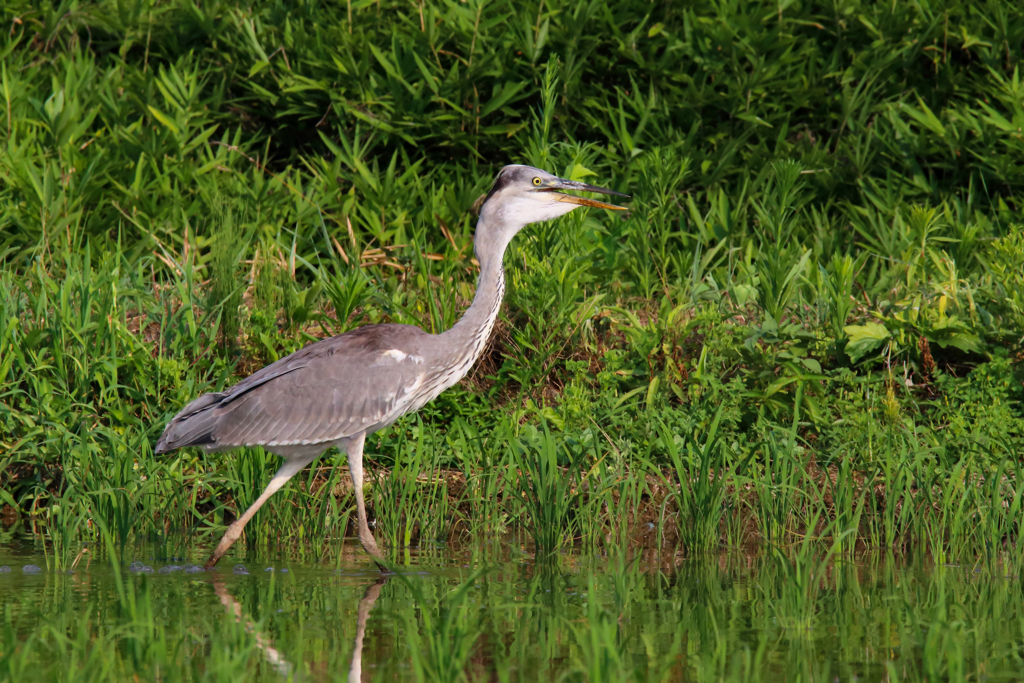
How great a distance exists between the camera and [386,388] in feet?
18.7

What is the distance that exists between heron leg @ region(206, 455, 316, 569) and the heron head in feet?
5.46

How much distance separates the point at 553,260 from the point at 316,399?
1.77 metres

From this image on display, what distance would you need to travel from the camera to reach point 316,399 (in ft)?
18.7

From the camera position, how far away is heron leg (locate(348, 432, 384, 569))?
550cm

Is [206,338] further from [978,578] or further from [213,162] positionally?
[978,578]

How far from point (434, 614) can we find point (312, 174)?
6.08m

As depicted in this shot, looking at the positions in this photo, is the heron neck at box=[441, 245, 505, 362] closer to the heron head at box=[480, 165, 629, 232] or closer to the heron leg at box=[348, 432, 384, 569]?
the heron head at box=[480, 165, 629, 232]

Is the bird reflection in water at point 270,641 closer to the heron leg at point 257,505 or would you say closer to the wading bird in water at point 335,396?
the heron leg at point 257,505

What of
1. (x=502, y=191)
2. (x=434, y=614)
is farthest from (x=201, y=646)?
(x=502, y=191)

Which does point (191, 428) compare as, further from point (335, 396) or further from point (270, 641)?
point (270, 641)

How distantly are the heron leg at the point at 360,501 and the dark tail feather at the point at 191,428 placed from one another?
2.33 feet

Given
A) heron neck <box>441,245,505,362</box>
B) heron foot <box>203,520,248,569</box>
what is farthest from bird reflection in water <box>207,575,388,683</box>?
heron neck <box>441,245,505,362</box>

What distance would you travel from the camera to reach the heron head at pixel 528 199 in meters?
6.18

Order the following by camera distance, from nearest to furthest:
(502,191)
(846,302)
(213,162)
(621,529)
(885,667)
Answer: (885,667) < (621,529) < (502,191) < (846,302) < (213,162)
